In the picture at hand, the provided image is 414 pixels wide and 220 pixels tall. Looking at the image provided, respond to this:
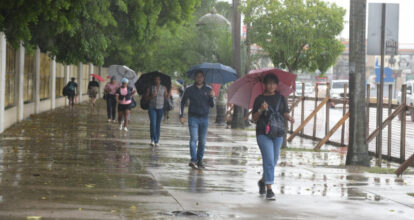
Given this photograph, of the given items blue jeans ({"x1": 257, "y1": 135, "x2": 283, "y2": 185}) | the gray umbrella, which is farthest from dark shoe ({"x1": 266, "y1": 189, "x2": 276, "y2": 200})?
the gray umbrella

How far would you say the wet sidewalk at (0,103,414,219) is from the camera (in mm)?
9117

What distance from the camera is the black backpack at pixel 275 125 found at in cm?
1064

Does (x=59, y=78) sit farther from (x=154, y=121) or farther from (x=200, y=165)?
(x=200, y=165)

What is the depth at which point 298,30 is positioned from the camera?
26.5m

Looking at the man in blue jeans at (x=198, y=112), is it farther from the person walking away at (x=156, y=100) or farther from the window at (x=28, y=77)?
the window at (x=28, y=77)

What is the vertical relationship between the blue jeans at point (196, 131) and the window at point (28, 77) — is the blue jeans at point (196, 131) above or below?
below

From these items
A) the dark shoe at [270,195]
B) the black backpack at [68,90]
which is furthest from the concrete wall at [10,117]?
the dark shoe at [270,195]

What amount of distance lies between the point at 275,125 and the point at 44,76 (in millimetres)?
24832

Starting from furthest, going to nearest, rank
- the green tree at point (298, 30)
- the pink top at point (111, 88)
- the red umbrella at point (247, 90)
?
1. the pink top at point (111, 88)
2. the green tree at point (298, 30)
3. the red umbrella at point (247, 90)

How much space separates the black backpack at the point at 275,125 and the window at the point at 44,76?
76.5ft

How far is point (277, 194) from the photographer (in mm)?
10984

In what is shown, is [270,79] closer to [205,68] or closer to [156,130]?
[205,68]

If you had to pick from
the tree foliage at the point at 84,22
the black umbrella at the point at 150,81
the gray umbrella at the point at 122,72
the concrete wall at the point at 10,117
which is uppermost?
the tree foliage at the point at 84,22

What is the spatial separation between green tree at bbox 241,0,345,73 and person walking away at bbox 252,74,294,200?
51.1 ft
